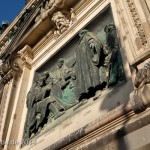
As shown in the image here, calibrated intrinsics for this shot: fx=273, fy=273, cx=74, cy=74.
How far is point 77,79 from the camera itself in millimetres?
5586

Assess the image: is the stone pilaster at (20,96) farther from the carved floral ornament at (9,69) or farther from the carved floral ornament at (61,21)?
the carved floral ornament at (61,21)

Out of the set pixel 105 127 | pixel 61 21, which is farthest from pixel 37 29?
pixel 105 127

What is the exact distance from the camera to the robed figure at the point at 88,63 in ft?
16.9

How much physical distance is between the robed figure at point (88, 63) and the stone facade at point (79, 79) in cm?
2

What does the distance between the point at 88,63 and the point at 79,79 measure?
371mm

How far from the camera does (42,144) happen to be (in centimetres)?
541

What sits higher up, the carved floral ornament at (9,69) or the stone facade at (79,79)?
the carved floral ornament at (9,69)

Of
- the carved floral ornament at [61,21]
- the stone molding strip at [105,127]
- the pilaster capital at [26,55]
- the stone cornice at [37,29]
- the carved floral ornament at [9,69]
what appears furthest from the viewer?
the pilaster capital at [26,55]

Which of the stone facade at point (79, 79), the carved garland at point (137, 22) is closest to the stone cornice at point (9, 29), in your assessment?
the stone facade at point (79, 79)

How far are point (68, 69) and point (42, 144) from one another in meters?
1.79

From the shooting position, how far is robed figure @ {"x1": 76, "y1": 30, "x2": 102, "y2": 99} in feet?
16.9

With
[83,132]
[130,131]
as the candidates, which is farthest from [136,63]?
[83,132]

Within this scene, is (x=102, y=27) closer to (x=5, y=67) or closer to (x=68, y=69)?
(x=68, y=69)

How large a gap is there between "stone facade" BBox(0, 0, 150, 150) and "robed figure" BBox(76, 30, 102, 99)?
0.02 meters
